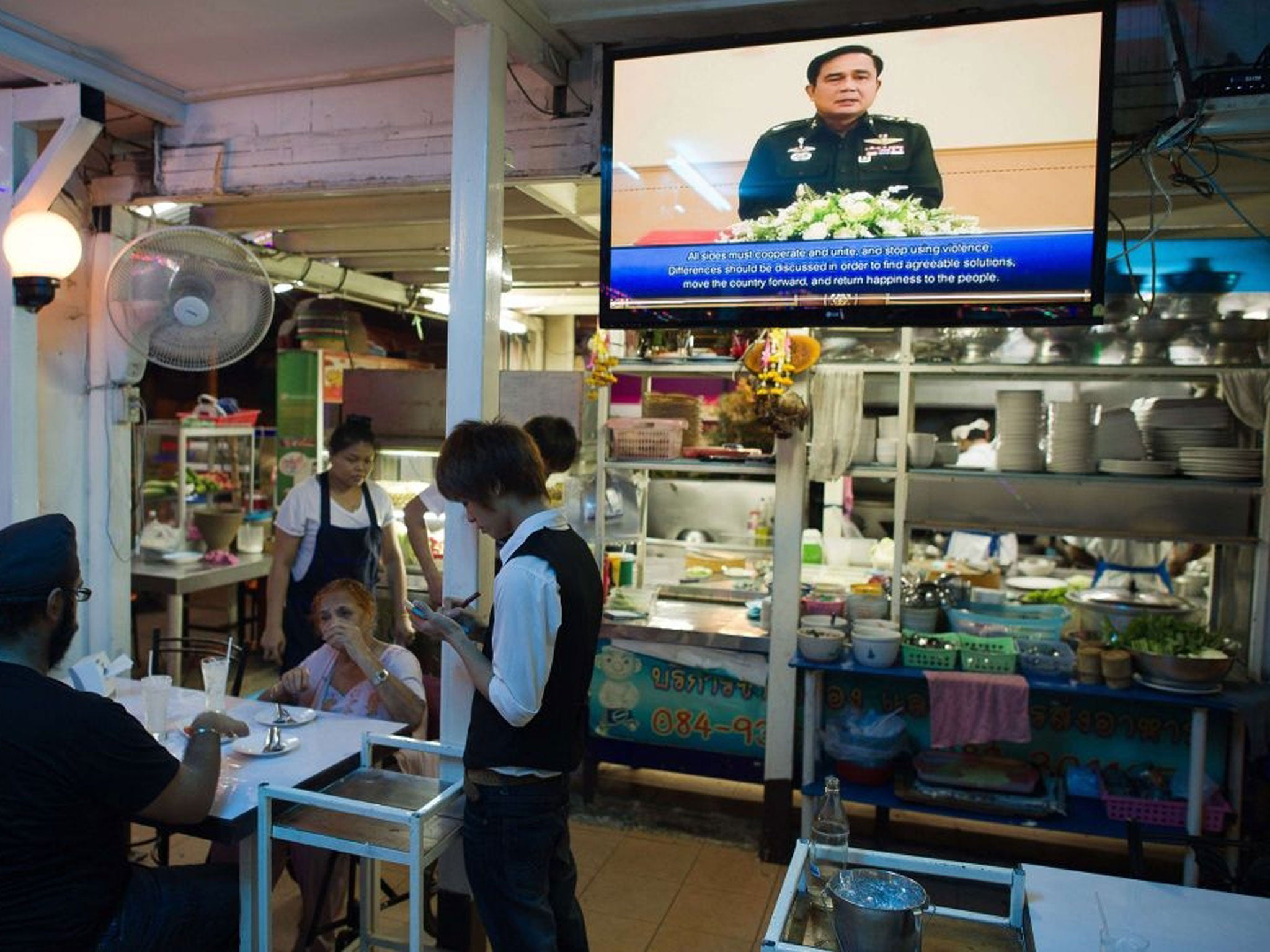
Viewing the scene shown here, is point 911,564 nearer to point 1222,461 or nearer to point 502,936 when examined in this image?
point 1222,461

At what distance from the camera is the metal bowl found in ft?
12.3

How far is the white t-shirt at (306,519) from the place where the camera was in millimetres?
4309

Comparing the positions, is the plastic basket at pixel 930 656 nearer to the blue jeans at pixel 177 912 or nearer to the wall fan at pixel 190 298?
the blue jeans at pixel 177 912

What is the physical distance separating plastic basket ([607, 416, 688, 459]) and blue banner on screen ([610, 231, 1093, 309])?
5.59ft

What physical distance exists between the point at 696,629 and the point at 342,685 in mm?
1798

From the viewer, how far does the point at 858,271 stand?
2.93 m

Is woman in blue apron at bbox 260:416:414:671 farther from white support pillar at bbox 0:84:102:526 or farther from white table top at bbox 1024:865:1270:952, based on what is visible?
white table top at bbox 1024:865:1270:952

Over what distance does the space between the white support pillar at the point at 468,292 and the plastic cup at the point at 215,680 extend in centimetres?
75

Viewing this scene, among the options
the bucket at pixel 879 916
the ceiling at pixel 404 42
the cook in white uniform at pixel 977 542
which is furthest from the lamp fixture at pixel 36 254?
the cook in white uniform at pixel 977 542

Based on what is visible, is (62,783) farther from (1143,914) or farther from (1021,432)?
(1021,432)

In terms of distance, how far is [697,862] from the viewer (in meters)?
4.20

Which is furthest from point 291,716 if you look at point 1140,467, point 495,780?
point 1140,467

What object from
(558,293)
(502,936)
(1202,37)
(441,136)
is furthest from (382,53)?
(558,293)

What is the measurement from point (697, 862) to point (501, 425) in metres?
2.63
